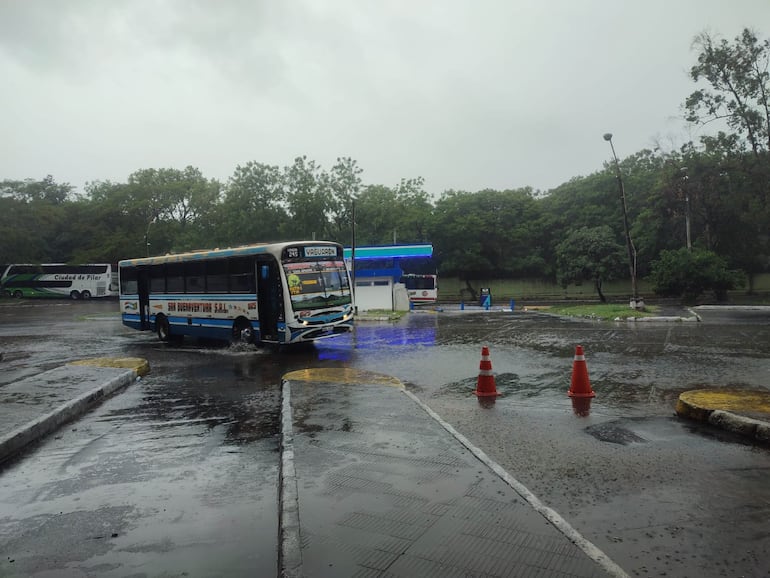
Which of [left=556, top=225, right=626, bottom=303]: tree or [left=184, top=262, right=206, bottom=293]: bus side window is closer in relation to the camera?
[left=184, top=262, right=206, bottom=293]: bus side window

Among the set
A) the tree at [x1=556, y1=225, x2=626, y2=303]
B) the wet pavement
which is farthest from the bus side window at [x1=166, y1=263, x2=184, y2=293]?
the tree at [x1=556, y1=225, x2=626, y2=303]

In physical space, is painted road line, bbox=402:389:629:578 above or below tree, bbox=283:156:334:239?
below

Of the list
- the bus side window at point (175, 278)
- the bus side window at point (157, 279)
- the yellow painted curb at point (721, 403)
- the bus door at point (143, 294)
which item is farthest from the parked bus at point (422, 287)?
the yellow painted curb at point (721, 403)

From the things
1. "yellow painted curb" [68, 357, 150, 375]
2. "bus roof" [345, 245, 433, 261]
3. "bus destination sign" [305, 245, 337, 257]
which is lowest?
"yellow painted curb" [68, 357, 150, 375]

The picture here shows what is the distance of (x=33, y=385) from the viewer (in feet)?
31.6

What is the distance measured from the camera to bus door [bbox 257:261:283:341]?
15.1 m

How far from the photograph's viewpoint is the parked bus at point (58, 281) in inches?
2226

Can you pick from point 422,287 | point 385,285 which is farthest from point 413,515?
point 422,287

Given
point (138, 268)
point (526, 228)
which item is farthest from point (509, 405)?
point (526, 228)

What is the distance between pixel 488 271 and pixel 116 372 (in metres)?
46.2

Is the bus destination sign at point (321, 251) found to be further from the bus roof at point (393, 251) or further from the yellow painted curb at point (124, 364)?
the bus roof at point (393, 251)

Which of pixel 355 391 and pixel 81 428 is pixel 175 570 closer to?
pixel 81 428

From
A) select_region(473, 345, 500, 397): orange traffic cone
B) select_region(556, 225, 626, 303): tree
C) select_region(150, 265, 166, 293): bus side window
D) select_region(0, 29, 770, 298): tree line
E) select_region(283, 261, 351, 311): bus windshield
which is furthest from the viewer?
select_region(556, 225, 626, 303): tree

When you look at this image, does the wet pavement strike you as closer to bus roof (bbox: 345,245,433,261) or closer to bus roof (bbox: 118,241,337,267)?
bus roof (bbox: 118,241,337,267)
